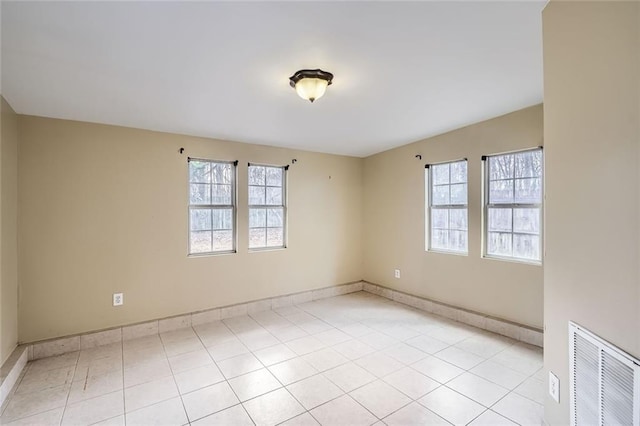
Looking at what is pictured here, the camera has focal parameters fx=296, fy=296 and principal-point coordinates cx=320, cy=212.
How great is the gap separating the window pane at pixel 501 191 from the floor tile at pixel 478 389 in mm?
1983

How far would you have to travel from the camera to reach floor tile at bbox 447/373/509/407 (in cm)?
224

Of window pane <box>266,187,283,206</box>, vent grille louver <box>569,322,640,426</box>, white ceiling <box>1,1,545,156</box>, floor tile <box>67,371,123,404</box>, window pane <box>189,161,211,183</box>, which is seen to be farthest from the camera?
window pane <box>266,187,283,206</box>

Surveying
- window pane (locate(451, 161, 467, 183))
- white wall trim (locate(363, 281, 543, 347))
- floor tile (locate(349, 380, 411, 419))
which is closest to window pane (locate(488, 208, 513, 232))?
window pane (locate(451, 161, 467, 183))

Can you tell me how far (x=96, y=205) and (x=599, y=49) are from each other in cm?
417

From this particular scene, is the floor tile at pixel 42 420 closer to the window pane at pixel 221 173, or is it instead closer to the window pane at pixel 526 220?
the window pane at pixel 221 173

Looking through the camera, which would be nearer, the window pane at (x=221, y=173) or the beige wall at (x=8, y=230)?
the beige wall at (x=8, y=230)

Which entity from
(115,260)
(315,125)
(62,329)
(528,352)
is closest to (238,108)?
(315,125)

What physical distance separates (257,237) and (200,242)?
800 mm

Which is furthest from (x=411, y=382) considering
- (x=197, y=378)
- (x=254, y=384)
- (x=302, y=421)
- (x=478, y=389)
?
(x=197, y=378)

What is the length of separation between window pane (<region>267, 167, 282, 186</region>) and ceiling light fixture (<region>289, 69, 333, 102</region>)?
2300 millimetres

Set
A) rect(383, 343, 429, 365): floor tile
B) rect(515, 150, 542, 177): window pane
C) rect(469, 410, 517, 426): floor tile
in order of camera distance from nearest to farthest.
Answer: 1. rect(469, 410, 517, 426): floor tile
2. rect(383, 343, 429, 365): floor tile
3. rect(515, 150, 542, 177): window pane

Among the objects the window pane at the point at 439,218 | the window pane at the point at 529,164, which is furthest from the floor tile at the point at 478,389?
the window pane at the point at 529,164

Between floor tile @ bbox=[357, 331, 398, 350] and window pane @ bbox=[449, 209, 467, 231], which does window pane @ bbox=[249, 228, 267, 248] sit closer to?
floor tile @ bbox=[357, 331, 398, 350]

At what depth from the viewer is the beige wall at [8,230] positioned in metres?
2.45
